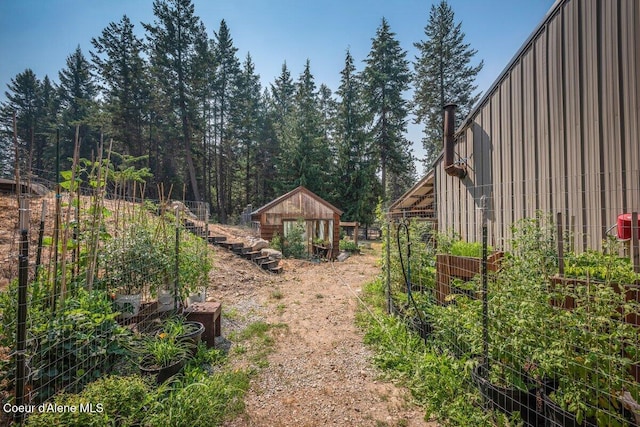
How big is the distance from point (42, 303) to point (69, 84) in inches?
1248

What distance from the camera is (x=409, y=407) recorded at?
2424 mm

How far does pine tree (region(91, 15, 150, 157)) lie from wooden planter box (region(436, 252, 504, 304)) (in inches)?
916

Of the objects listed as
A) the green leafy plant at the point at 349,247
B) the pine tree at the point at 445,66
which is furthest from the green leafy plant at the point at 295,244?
the pine tree at the point at 445,66

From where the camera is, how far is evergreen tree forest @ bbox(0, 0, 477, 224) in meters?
19.1

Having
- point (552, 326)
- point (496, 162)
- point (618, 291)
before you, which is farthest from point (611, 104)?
point (552, 326)

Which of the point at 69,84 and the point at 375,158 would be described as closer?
the point at 375,158

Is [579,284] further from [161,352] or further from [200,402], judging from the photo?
[161,352]

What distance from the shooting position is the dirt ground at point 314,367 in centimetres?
236

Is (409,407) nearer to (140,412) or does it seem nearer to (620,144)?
(140,412)

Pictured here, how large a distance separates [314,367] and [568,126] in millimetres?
4876

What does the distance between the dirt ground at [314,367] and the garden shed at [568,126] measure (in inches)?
91.0

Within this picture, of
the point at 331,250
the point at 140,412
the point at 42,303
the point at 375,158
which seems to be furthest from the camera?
the point at 375,158

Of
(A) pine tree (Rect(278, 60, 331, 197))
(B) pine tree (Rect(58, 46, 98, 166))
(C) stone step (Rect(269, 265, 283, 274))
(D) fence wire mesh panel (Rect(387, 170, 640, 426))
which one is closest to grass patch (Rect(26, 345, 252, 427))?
(D) fence wire mesh panel (Rect(387, 170, 640, 426))

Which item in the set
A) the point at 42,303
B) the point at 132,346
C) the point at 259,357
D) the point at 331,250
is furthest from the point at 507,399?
the point at 331,250
